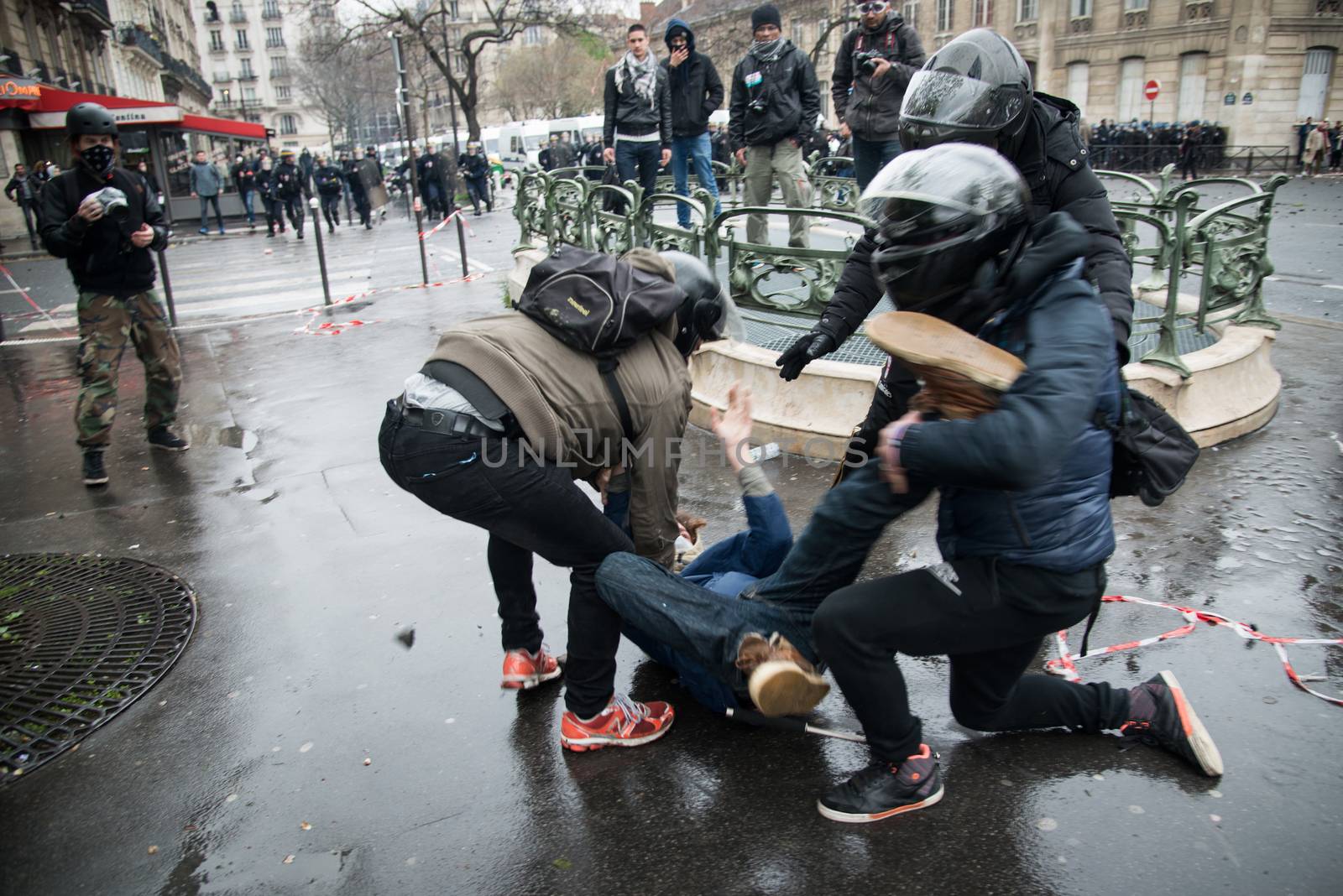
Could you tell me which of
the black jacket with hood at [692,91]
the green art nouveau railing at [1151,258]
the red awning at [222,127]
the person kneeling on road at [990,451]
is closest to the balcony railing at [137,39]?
Answer: the red awning at [222,127]

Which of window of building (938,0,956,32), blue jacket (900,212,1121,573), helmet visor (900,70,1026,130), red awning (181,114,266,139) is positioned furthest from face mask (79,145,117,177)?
window of building (938,0,956,32)

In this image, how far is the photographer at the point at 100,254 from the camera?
557cm

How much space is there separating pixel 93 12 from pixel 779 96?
123ft

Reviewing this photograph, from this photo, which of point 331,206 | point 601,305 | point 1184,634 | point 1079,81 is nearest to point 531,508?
point 601,305

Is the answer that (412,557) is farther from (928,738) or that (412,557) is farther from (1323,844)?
(1323,844)

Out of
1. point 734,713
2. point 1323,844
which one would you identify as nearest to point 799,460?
point 734,713

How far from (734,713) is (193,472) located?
4.24m

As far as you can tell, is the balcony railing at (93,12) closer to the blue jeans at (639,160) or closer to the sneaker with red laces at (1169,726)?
the blue jeans at (639,160)

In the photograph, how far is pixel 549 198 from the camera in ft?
30.8

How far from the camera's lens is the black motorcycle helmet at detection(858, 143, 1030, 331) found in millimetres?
2248

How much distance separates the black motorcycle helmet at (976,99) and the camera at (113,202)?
4.57 metres

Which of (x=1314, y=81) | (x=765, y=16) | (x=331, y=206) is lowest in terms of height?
(x=331, y=206)

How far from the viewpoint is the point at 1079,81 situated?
138ft

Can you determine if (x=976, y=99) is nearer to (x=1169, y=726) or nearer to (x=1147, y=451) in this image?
(x=1147, y=451)
